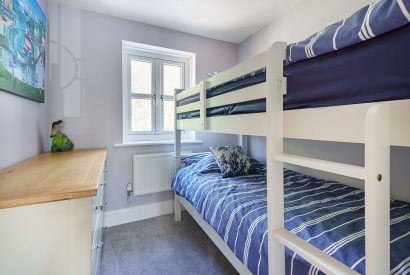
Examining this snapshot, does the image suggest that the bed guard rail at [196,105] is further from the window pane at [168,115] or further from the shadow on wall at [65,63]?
the shadow on wall at [65,63]

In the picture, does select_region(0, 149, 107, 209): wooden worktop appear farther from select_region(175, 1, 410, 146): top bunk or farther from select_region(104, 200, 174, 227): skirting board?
select_region(104, 200, 174, 227): skirting board

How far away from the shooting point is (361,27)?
23.2 inches

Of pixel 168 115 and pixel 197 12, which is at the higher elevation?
pixel 197 12

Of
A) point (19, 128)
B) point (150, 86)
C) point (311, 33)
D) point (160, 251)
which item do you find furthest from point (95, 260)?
point (311, 33)

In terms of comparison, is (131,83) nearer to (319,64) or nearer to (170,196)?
(170,196)

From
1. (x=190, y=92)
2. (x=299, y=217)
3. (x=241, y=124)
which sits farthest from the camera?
(x=190, y=92)

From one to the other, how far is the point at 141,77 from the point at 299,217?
2.30 metres

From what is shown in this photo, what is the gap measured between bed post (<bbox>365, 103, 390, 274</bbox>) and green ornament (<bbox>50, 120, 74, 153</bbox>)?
2.23 metres

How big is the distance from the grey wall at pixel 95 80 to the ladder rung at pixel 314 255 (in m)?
1.96

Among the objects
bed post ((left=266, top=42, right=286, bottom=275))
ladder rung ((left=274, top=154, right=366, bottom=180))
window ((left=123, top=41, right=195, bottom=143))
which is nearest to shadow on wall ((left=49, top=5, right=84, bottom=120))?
window ((left=123, top=41, right=195, bottom=143))

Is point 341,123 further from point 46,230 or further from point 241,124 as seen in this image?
point 46,230

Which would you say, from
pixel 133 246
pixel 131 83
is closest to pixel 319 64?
pixel 133 246

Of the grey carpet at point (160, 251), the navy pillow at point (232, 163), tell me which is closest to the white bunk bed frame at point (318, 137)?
the grey carpet at point (160, 251)

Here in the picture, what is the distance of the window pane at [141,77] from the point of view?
2545mm
